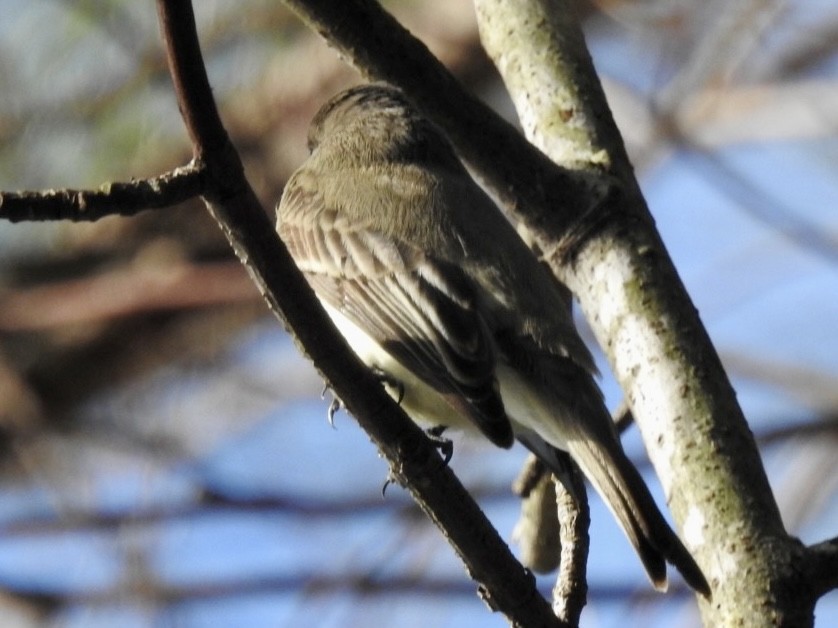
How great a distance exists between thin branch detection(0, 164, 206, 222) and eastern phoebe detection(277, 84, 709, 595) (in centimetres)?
89

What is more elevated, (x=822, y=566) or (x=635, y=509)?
(x=635, y=509)

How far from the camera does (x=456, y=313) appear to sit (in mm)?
2777

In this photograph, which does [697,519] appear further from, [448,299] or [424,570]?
[424,570]

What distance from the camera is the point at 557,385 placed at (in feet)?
9.26

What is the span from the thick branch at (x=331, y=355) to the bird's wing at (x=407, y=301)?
1.84ft

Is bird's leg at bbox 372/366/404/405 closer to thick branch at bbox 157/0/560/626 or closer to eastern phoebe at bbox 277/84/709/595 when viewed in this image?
eastern phoebe at bbox 277/84/709/595

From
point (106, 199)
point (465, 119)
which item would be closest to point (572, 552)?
point (465, 119)

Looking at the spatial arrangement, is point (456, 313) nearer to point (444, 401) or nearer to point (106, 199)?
point (444, 401)

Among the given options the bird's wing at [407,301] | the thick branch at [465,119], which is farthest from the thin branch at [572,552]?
the thick branch at [465,119]

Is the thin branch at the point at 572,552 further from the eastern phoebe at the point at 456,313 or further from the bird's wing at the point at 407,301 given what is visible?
the bird's wing at the point at 407,301

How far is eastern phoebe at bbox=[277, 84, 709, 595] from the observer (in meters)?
2.58

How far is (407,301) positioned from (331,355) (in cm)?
99

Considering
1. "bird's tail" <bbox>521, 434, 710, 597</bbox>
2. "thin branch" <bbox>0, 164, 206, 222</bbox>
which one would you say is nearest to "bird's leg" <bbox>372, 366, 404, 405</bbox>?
"bird's tail" <bbox>521, 434, 710, 597</bbox>

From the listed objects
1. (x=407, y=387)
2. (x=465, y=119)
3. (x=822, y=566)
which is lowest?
(x=822, y=566)
